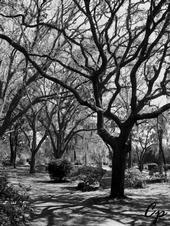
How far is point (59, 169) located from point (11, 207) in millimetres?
14541

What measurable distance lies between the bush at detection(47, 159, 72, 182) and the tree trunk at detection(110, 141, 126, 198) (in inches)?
312

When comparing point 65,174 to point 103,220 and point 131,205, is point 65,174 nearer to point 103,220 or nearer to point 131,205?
point 131,205

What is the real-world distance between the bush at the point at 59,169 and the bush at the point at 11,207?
13.0m

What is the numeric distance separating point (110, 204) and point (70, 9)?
9.24 m

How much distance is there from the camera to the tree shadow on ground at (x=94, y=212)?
7.62 meters

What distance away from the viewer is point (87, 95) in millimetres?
17141

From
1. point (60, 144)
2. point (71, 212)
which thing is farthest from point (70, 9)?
point (60, 144)

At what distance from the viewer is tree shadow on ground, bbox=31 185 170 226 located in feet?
25.0

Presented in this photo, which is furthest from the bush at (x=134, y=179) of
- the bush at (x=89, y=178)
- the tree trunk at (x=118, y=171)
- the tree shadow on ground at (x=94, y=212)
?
the tree trunk at (x=118, y=171)

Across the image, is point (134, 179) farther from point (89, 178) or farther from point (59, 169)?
point (59, 169)

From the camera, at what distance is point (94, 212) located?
8.80 m

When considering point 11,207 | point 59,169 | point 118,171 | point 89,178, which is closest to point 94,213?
point 118,171

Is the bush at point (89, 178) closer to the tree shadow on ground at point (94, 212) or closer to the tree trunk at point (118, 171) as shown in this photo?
the tree shadow on ground at point (94, 212)

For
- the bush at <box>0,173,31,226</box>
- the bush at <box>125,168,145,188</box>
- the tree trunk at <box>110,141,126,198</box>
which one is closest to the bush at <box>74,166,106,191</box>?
the bush at <box>125,168,145,188</box>
